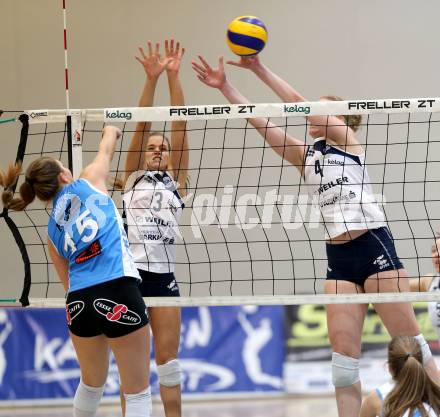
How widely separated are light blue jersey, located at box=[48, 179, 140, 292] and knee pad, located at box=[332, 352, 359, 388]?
4.62ft

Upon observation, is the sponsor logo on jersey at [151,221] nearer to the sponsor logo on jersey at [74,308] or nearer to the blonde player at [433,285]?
the sponsor logo on jersey at [74,308]

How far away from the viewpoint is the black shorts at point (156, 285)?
5203 millimetres

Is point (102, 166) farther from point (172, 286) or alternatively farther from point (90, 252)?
point (172, 286)

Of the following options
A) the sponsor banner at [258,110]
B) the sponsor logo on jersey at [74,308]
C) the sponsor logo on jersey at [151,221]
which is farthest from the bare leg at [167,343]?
the sponsor banner at [258,110]

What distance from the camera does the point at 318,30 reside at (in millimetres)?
8930

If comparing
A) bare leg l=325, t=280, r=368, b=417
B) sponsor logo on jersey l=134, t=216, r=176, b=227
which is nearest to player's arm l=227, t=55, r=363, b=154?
bare leg l=325, t=280, r=368, b=417

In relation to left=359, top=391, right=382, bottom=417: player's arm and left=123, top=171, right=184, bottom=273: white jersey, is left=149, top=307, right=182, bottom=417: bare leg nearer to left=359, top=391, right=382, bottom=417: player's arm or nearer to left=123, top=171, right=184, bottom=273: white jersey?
left=123, top=171, right=184, bottom=273: white jersey

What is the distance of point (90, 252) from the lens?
4145 mm

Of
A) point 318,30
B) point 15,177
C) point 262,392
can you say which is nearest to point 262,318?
point 262,392

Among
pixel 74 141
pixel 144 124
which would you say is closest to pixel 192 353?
pixel 144 124

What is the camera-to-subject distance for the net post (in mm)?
5078

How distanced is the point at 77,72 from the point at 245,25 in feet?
13.6

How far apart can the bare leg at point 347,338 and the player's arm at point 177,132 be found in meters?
1.34

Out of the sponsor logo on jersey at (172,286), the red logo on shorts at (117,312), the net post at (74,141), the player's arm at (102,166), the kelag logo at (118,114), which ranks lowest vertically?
the red logo on shorts at (117,312)
